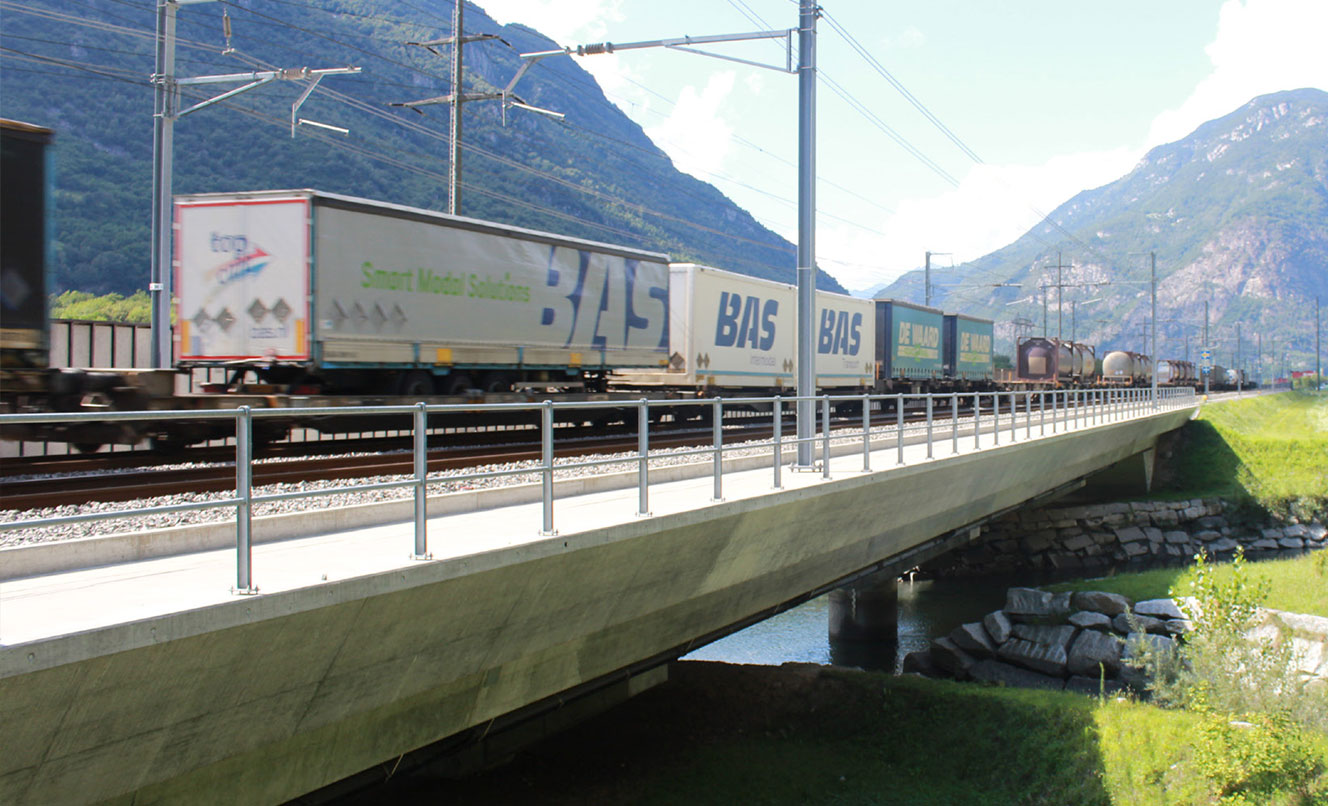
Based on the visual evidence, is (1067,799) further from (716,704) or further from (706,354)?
(706,354)

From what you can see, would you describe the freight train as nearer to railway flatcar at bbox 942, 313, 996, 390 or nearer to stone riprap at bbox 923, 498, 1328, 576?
stone riprap at bbox 923, 498, 1328, 576

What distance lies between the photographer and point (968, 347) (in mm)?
40312

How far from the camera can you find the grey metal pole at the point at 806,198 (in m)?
12.0

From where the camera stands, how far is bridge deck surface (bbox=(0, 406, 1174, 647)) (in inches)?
183

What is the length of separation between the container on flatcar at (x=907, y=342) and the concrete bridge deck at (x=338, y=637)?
22863 mm

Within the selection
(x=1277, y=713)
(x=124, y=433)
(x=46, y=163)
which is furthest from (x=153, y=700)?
(x=1277, y=713)

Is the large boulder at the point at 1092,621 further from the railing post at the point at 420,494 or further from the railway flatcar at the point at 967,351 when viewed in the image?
the railing post at the point at 420,494

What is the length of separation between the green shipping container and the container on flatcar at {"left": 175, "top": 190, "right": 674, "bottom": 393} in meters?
24.6

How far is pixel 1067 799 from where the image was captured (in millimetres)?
13406

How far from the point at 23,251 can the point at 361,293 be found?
181 inches

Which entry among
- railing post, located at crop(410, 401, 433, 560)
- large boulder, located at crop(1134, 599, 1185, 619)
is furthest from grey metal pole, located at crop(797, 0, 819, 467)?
large boulder, located at crop(1134, 599, 1185, 619)

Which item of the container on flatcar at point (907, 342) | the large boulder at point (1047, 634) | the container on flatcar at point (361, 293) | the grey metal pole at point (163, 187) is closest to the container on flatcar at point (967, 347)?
the container on flatcar at point (907, 342)

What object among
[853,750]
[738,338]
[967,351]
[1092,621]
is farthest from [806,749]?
[967,351]

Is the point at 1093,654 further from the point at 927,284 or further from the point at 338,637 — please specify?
the point at 927,284
